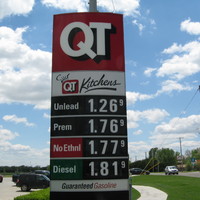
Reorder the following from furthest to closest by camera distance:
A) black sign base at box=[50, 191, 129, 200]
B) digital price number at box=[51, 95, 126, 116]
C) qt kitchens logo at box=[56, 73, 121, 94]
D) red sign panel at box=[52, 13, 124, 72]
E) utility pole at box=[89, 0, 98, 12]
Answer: utility pole at box=[89, 0, 98, 12], red sign panel at box=[52, 13, 124, 72], qt kitchens logo at box=[56, 73, 121, 94], digital price number at box=[51, 95, 126, 116], black sign base at box=[50, 191, 129, 200]

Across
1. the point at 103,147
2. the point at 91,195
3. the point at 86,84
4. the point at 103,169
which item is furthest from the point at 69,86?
the point at 91,195

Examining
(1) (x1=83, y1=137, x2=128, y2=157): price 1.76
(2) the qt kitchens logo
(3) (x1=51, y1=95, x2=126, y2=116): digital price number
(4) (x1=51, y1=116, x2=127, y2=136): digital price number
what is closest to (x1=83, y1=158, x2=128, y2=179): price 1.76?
(1) (x1=83, y1=137, x2=128, y2=157): price 1.76

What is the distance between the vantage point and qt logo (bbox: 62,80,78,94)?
7391mm

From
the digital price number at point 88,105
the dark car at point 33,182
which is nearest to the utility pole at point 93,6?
the digital price number at point 88,105

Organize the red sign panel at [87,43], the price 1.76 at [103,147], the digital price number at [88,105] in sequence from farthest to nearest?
the red sign panel at [87,43] < the digital price number at [88,105] < the price 1.76 at [103,147]

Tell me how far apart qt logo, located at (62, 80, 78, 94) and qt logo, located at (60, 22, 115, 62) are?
59cm

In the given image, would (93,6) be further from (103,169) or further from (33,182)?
(33,182)

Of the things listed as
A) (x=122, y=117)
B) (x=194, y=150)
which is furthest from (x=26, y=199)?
(x=194, y=150)

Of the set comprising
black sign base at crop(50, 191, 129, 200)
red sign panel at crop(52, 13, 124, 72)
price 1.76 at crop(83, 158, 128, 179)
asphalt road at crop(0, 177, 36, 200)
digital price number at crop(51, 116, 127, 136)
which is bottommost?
asphalt road at crop(0, 177, 36, 200)

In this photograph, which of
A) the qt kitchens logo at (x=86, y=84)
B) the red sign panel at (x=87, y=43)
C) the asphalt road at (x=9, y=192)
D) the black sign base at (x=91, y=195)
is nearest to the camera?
the black sign base at (x=91, y=195)

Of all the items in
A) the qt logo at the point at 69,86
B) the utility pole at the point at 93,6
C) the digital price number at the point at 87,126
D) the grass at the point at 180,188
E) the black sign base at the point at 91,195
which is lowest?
the grass at the point at 180,188

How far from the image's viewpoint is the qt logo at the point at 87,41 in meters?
7.60

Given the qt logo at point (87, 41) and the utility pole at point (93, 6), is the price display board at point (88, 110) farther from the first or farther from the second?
the utility pole at point (93, 6)

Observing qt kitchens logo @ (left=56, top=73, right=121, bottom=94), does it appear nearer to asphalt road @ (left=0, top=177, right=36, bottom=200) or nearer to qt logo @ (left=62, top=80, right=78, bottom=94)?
qt logo @ (left=62, top=80, right=78, bottom=94)
